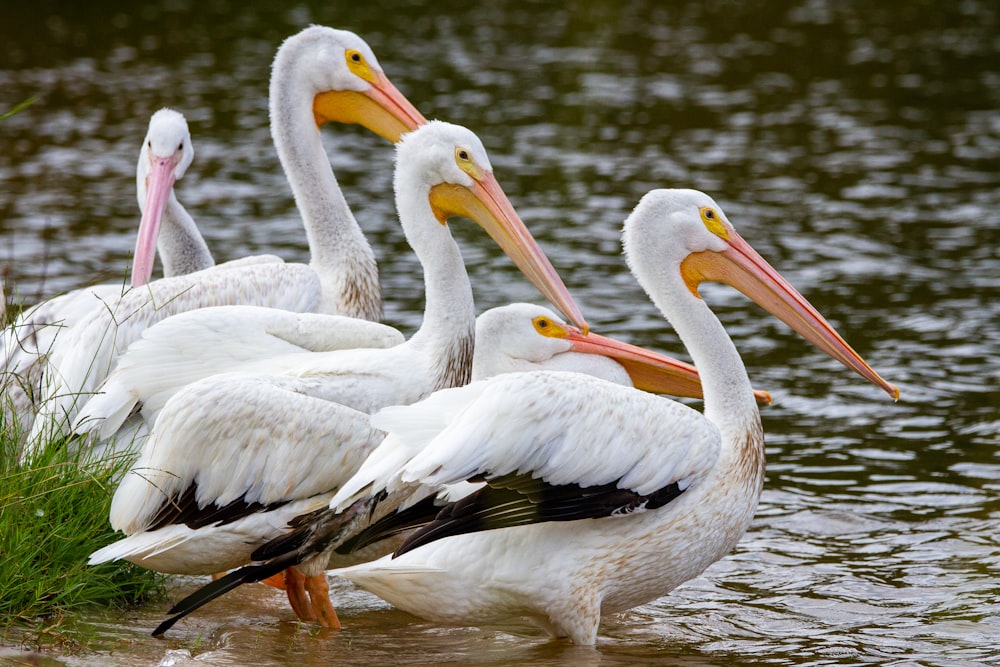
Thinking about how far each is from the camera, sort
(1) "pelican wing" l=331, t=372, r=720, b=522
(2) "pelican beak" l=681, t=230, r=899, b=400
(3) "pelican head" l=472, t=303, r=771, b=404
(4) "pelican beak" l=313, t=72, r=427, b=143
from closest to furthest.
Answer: (1) "pelican wing" l=331, t=372, r=720, b=522
(2) "pelican beak" l=681, t=230, r=899, b=400
(3) "pelican head" l=472, t=303, r=771, b=404
(4) "pelican beak" l=313, t=72, r=427, b=143

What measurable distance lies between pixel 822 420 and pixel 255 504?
3.53m

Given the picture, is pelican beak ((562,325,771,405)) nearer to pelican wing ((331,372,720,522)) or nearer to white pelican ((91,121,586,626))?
white pelican ((91,121,586,626))

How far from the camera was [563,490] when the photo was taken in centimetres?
429

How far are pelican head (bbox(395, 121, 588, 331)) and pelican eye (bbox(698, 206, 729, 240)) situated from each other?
49cm

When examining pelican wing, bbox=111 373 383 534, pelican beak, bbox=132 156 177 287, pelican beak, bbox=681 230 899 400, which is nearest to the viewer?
pelican wing, bbox=111 373 383 534

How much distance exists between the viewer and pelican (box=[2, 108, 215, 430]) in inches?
207

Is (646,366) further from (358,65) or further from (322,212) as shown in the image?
(358,65)

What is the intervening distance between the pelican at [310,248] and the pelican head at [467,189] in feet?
2.50

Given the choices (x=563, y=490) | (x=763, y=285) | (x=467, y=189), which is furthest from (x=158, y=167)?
(x=563, y=490)

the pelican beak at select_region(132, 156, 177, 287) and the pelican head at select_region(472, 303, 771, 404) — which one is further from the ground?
the pelican beak at select_region(132, 156, 177, 287)

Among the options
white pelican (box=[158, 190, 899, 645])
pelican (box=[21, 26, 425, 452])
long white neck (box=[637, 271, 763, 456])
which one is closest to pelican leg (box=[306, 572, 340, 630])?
white pelican (box=[158, 190, 899, 645])

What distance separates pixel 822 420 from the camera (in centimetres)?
730

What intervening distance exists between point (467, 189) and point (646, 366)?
3.52ft

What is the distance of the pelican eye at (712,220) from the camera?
4914mm
